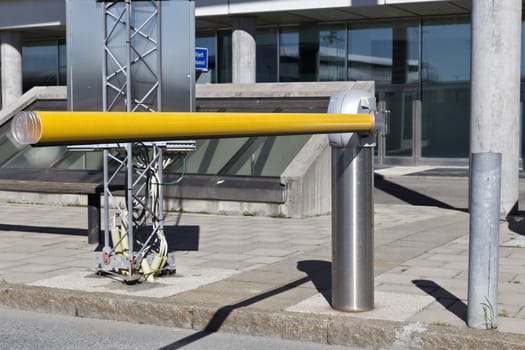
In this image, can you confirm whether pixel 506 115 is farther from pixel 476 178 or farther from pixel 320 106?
pixel 476 178

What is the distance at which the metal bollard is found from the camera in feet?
18.9

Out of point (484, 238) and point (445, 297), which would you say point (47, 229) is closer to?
point (445, 297)

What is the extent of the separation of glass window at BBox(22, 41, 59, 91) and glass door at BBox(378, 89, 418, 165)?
1272cm

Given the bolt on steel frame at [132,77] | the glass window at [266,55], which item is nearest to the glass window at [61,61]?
the glass window at [266,55]

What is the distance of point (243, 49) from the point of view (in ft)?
81.1

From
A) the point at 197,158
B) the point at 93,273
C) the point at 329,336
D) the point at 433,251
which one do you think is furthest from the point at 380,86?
the point at 329,336

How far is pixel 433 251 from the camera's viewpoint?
9031mm

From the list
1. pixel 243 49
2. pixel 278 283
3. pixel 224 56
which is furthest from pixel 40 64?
pixel 278 283

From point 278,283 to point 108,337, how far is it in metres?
1.73

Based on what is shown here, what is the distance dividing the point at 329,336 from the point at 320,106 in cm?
892

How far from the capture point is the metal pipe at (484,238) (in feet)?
17.7

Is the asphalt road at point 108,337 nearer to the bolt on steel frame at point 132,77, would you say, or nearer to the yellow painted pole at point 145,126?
the bolt on steel frame at point 132,77

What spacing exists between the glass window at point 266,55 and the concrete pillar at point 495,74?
14575 millimetres

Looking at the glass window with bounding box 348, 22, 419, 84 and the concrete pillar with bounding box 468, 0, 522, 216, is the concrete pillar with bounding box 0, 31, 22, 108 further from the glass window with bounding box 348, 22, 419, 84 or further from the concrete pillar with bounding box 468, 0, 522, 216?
the concrete pillar with bounding box 468, 0, 522, 216
